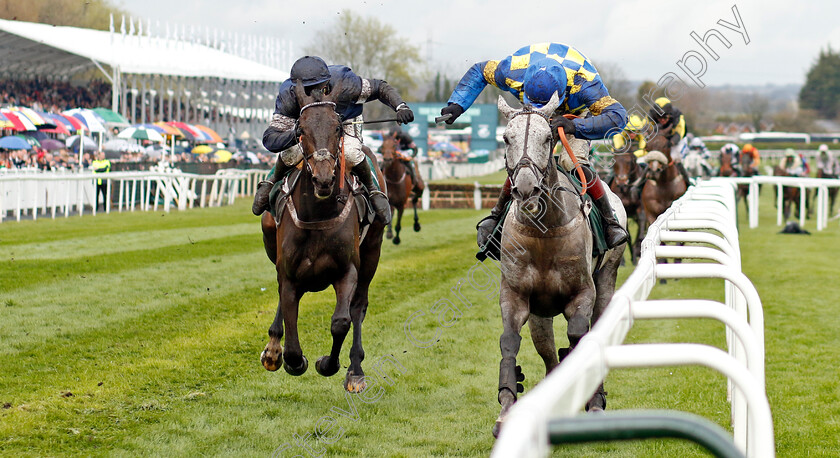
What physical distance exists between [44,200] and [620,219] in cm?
1497

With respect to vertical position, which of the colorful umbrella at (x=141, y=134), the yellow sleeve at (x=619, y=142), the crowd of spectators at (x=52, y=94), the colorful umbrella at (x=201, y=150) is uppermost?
the crowd of spectators at (x=52, y=94)

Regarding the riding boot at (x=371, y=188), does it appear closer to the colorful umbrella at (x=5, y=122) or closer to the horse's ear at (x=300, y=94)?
the horse's ear at (x=300, y=94)

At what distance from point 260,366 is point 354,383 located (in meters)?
0.96

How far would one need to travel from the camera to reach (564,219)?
4.50 m

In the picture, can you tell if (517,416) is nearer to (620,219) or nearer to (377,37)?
(620,219)

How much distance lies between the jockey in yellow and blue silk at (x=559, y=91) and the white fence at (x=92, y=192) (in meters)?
→ 13.1

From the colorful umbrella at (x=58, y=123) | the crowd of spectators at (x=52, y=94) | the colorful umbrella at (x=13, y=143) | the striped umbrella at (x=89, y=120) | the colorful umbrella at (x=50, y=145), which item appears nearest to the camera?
the colorful umbrella at (x=13, y=143)

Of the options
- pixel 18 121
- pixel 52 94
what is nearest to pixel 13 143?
pixel 18 121

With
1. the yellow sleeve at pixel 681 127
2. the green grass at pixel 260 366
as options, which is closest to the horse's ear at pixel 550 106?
the green grass at pixel 260 366

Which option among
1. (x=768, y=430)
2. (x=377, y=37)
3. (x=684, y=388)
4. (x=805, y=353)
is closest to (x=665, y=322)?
(x=805, y=353)

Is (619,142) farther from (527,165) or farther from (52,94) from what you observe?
(52,94)

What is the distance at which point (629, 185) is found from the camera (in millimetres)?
12633

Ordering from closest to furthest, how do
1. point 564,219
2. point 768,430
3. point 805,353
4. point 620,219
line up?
point 768,430, point 564,219, point 620,219, point 805,353

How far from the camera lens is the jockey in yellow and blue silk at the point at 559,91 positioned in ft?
15.1
